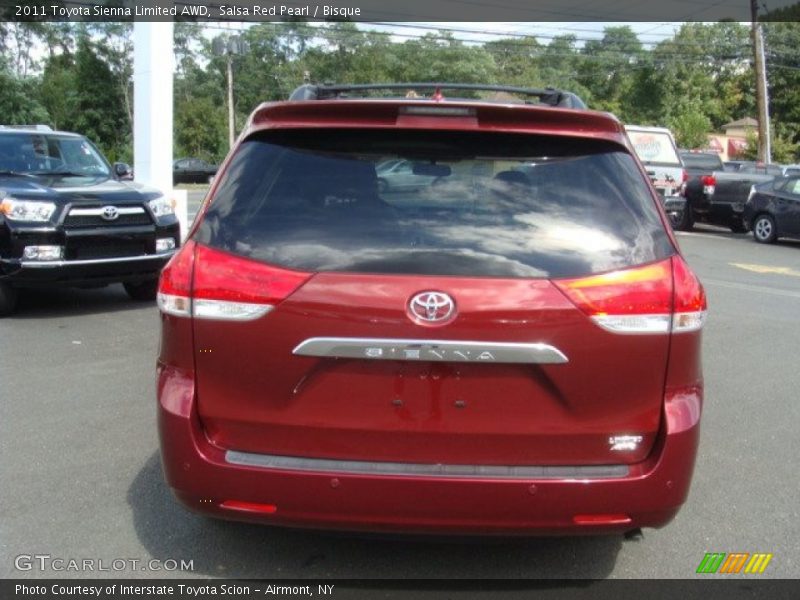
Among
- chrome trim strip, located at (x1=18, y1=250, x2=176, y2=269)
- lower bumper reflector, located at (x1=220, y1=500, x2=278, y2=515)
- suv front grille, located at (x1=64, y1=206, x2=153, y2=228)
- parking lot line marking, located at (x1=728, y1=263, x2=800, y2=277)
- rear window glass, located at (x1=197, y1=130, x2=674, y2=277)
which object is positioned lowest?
parking lot line marking, located at (x1=728, y1=263, x2=800, y2=277)

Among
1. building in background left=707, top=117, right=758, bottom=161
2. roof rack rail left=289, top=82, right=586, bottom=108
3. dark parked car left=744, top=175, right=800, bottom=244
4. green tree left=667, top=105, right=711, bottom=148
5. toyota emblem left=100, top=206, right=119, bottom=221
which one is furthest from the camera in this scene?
building in background left=707, top=117, right=758, bottom=161

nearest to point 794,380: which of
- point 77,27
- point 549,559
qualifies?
point 549,559

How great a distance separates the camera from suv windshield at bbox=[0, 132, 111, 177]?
32.4 ft

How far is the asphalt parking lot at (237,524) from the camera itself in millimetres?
3764

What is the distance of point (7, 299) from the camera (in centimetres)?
898

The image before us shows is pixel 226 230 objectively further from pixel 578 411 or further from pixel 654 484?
pixel 654 484

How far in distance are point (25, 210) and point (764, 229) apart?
15144mm

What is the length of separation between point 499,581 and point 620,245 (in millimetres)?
1446

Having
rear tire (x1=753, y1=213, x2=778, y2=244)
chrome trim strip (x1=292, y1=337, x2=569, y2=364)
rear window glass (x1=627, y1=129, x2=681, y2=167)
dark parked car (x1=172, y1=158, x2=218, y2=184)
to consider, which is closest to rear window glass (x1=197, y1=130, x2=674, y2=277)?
chrome trim strip (x1=292, y1=337, x2=569, y2=364)

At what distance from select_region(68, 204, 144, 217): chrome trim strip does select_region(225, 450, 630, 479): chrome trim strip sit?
21.1 feet

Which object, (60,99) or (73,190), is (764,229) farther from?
(60,99)

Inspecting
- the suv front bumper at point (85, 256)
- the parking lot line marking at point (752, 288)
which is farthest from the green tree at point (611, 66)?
the suv front bumper at point (85, 256)

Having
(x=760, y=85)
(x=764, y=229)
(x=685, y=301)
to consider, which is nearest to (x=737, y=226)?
(x=764, y=229)

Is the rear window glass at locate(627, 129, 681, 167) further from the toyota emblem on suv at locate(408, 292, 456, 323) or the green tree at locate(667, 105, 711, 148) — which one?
the green tree at locate(667, 105, 711, 148)
